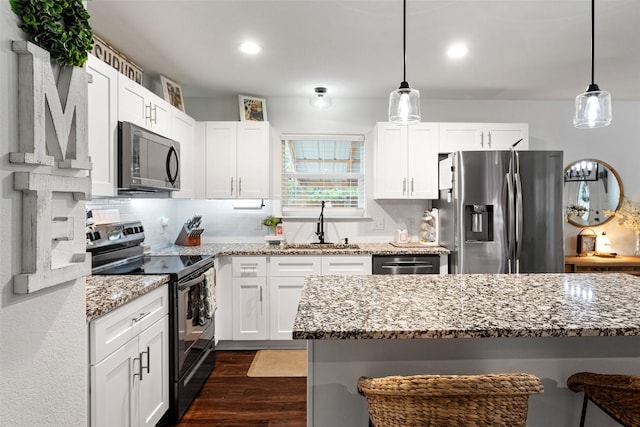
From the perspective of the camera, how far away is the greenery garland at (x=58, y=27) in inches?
40.3

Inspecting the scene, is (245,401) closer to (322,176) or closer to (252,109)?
(322,176)

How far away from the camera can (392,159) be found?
3.80 meters

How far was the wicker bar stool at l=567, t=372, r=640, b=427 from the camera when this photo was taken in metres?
1.16

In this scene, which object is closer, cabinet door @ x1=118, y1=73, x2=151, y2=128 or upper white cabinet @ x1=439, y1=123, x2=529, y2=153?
cabinet door @ x1=118, y1=73, x2=151, y2=128

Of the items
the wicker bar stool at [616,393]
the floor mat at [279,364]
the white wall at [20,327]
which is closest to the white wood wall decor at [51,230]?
the white wall at [20,327]

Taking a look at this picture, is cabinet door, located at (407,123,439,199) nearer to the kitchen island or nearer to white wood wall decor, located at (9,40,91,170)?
the kitchen island

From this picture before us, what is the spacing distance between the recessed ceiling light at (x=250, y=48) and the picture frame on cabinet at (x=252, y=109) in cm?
103

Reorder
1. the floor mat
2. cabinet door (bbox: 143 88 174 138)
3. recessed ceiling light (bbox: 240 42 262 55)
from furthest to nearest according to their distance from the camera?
the floor mat < cabinet door (bbox: 143 88 174 138) < recessed ceiling light (bbox: 240 42 262 55)

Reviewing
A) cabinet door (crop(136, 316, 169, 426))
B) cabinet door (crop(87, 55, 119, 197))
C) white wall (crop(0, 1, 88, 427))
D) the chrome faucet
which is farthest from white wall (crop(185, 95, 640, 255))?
white wall (crop(0, 1, 88, 427))

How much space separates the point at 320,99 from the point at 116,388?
9.95 ft

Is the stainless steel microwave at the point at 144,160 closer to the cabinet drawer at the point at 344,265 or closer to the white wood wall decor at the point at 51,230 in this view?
the white wood wall decor at the point at 51,230

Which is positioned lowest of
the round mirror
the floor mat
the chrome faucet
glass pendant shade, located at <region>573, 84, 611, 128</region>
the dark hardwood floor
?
the dark hardwood floor

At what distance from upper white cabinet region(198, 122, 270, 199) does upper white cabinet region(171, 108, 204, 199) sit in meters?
0.08

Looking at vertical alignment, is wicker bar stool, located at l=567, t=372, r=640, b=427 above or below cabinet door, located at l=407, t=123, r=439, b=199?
below
